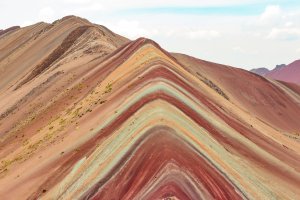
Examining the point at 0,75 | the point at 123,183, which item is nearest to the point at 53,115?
the point at 123,183

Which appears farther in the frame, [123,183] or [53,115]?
[53,115]

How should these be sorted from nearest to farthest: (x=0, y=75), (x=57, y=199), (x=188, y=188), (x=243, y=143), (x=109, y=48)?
(x=188, y=188), (x=57, y=199), (x=243, y=143), (x=109, y=48), (x=0, y=75)

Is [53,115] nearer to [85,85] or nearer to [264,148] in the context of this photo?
[85,85]

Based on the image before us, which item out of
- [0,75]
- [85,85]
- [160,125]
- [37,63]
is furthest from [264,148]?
[0,75]

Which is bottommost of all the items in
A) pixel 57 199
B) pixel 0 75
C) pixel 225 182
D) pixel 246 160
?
pixel 57 199

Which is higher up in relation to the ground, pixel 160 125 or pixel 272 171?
pixel 272 171

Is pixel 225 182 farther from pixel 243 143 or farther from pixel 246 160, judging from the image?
pixel 243 143

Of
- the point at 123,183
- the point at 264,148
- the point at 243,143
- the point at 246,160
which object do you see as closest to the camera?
the point at 123,183
